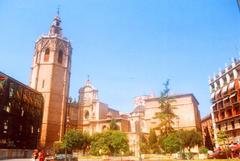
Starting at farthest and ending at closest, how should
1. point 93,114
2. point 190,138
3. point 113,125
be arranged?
1. point 93,114
2. point 113,125
3. point 190,138

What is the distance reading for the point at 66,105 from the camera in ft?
197

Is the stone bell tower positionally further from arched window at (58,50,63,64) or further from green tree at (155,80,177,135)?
green tree at (155,80,177,135)

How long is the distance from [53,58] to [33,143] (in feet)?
73.2

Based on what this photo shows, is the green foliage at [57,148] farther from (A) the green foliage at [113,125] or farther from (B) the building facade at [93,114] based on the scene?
(A) the green foliage at [113,125]

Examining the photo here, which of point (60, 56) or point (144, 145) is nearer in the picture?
point (144, 145)

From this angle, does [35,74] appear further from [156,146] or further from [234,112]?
[234,112]

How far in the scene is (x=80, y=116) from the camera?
214 ft

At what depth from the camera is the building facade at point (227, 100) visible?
4494cm

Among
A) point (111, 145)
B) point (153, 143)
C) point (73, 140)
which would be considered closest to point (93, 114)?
point (73, 140)

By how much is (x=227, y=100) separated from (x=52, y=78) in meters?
38.2

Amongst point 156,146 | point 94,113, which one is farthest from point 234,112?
point 94,113

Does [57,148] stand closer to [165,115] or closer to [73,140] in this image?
[73,140]

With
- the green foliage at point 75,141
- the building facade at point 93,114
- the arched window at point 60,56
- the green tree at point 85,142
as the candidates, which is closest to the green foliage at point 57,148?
the green foliage at point 75,141

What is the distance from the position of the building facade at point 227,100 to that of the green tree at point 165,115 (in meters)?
9.18
